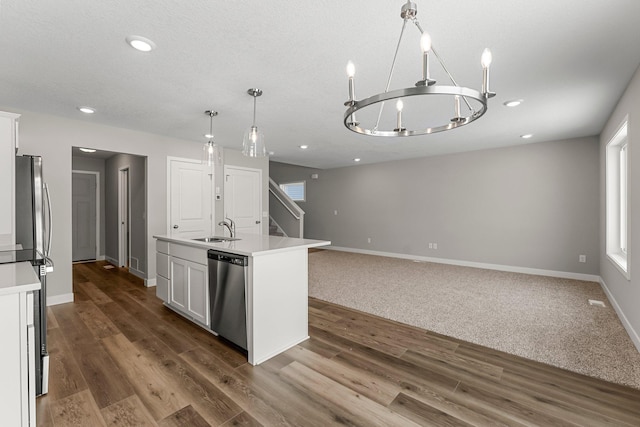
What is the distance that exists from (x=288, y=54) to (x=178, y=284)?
247 centimetres

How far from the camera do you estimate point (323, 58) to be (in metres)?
2.27

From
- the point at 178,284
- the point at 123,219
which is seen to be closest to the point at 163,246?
the point at 178,284

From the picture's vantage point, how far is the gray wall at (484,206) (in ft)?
16.0

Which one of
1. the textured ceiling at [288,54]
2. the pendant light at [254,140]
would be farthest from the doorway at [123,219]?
the pendant light at [254,140]

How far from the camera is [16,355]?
1.15m

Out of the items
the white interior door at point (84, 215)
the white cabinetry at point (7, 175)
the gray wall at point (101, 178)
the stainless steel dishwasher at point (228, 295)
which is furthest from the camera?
the gray wall at point (101, 178)

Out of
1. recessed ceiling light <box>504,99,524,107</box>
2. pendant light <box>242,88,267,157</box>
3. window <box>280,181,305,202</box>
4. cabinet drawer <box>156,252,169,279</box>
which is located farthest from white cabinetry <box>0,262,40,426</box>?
window <box>280,181,305,202</box>

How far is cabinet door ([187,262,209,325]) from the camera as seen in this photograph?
8.87 feet

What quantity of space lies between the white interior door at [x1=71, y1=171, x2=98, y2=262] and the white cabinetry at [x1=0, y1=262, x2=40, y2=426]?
6.41 m

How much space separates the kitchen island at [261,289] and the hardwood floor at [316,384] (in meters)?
0.15

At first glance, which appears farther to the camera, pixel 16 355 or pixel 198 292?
pixel 198 292

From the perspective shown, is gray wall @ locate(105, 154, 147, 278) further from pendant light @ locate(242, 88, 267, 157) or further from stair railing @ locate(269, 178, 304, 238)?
stair railing @ locate(269, 178, 304, 238)

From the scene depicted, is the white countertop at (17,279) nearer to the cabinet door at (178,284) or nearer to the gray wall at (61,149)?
the cabinet door at (178,284)

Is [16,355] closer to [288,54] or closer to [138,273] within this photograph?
[288,54]
